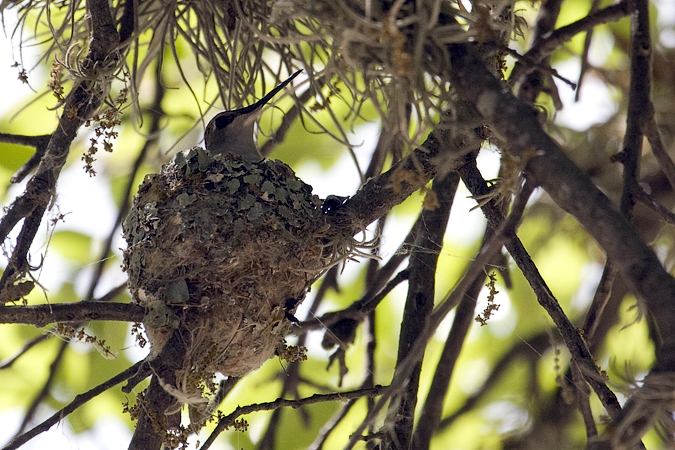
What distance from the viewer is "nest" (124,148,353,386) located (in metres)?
1.64

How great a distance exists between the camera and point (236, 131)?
2371mm

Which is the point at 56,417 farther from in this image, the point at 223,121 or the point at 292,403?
the point at 223,121

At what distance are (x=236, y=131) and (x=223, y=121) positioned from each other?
2.7 inches

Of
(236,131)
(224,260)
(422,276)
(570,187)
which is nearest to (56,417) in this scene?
(224,260)

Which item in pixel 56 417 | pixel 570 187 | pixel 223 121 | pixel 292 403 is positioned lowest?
pixel 570 187

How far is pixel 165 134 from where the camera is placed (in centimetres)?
278

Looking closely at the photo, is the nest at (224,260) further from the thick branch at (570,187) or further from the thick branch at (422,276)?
the thick branch at (570,187)

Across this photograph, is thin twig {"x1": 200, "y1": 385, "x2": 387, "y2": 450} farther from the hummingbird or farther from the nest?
the hummingbird

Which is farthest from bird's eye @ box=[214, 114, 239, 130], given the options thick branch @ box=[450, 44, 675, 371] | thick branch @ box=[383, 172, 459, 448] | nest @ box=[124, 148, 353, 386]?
thick branch @ box=[450, 44, 675, 371]

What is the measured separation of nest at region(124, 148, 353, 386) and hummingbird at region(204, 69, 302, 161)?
1.29ft

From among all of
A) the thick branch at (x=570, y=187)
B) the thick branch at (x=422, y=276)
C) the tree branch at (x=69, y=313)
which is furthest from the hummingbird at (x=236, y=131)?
the thick branch at (x=570, y=187)

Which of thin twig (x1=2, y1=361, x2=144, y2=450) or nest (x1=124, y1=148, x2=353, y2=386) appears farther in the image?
nest (x1=124, y1=148, x2=353, y2=386)

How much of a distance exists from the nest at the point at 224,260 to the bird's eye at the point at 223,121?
0.41 m

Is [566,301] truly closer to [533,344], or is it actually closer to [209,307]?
[533,344]
